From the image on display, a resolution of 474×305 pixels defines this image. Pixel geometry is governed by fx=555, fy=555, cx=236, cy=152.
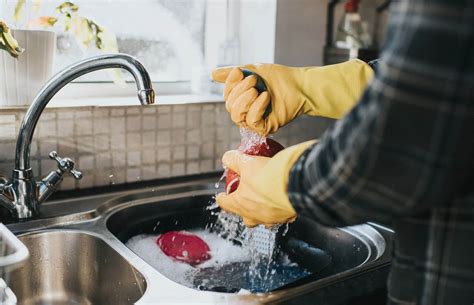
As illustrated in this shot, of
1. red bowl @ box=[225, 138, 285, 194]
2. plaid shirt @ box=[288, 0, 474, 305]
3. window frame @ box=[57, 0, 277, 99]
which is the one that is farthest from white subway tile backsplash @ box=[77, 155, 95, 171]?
plaid shirt @ box=[288, 0, 474, 305]

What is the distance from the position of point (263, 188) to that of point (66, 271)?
1.83 feet

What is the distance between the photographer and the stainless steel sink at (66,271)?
1.04m

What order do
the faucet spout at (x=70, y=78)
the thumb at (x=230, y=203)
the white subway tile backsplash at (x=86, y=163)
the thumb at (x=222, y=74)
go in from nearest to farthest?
the thumb at (x=230, y=203) < the thumb at (x=222, y=74) < the faucet spout at (x=70, y=78) < the white subway tile backsplash at (x=86, y=163)

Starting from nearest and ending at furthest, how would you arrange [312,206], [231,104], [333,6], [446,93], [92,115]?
[446,93] < [312,206] < [231,104] < [92,115] < [333,6]

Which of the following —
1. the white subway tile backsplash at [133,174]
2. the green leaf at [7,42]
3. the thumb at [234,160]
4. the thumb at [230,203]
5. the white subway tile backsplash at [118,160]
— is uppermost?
the green leaf at [7,42]

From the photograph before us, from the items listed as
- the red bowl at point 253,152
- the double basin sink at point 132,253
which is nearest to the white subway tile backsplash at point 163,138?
the double basin sink at point 132,253

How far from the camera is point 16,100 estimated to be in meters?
1.22

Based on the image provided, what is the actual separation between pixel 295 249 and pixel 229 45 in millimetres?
678

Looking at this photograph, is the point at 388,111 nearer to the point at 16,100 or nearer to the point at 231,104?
the point at 231,104

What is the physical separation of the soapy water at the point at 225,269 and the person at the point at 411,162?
419mm

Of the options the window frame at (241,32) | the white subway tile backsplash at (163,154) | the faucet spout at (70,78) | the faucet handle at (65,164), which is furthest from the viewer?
the window frame at (241,32)

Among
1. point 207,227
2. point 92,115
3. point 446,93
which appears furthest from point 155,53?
point 446,93

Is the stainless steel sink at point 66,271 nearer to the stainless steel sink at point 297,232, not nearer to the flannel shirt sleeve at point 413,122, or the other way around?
the stainless steel sink at point 297,232

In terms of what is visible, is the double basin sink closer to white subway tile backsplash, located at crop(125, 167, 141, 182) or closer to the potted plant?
white subway tile backsplash, located at crop(125, 167, 141, 182)
